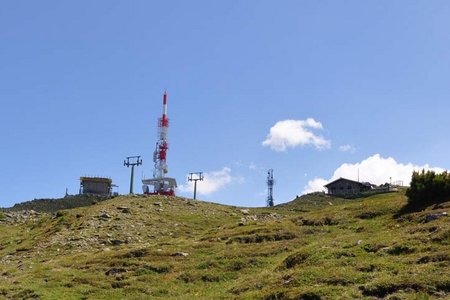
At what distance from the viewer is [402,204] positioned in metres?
42.0

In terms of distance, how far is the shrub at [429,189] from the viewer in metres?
39.7

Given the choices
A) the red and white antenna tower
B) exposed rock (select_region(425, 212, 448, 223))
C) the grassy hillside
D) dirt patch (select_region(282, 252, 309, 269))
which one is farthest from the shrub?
the red and white antenna tower

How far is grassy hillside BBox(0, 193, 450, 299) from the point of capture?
71.2ft

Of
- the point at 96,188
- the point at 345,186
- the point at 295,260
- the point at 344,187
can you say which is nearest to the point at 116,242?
the point at 295,260

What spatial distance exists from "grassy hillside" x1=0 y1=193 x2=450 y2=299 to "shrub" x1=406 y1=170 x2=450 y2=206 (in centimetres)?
155

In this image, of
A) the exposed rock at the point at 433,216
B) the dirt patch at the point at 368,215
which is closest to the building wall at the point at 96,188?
the dirt patch at the point at 368,215

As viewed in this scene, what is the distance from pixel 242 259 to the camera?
33062 mm

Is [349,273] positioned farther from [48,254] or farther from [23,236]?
[23,236]

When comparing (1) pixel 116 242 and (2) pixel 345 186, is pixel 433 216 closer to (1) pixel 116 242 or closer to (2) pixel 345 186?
(1) pixel 116 242

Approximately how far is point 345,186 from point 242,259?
11732 cm

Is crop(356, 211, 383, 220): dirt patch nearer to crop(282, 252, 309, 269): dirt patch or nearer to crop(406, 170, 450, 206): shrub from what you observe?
crop(406, 170, 450, 206): shrub

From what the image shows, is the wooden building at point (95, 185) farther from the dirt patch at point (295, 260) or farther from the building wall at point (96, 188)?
the dirt patch at point (295, 260)

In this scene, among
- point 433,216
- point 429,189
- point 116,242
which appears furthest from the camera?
point 116,242

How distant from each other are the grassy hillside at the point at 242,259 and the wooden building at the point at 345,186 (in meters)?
91.8
